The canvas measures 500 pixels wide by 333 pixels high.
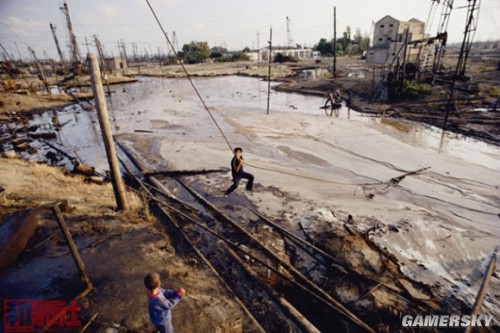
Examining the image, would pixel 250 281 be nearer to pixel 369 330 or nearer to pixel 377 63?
pixel 369 330

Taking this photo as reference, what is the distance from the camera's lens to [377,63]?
53.8 metres

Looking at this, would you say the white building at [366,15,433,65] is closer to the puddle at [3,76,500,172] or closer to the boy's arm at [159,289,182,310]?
the puddle at [3,76,500,172]

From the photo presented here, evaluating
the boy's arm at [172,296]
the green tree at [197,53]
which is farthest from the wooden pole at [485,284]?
the green tree at [197,53]

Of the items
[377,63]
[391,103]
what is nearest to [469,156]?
[391,103]

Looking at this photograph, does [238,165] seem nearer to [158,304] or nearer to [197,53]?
[158,304]

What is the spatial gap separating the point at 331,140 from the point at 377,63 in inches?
1954

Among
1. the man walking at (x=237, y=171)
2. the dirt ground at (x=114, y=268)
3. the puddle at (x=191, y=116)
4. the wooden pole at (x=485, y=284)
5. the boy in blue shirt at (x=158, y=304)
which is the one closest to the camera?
the boy in blue shirt at (x=158, y=304)

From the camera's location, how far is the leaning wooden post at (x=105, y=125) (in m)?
6.28

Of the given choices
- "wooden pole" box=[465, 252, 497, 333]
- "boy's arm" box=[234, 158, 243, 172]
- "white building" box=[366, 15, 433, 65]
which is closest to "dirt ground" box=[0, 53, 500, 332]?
"boy's arm" box=[234, 158, 243, 172]

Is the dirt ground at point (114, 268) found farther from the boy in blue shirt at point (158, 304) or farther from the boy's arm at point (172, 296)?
the boy's arm at point (172, 296)

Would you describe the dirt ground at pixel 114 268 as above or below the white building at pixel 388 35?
below

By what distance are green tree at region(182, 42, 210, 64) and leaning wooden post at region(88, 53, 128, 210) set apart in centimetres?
8533

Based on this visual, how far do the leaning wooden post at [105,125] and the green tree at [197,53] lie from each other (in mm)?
85326

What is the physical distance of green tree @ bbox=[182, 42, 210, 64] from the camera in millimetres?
83750
